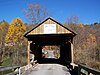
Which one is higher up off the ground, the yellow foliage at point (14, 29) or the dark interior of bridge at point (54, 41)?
the yellow foliage at point (14, 29)

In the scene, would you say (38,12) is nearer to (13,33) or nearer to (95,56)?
(13,33)

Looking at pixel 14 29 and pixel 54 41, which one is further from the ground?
pixel 14 29

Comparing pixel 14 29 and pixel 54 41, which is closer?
pixel 54 41

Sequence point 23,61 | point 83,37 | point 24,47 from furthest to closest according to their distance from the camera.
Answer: point 83,37 → point 24,47 → point 23,61

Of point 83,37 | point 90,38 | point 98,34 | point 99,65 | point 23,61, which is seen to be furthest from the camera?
point 98,34

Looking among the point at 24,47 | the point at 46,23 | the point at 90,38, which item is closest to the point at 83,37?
the point at 90,38

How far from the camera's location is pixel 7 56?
32.6m

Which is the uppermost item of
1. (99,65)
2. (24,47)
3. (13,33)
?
(13,33)

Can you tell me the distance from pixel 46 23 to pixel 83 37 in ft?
114

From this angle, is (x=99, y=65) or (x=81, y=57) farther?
(x=81, y=57)

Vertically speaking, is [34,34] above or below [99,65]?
above

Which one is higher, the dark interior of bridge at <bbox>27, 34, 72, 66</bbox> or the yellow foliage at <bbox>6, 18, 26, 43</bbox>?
the yellow foliage at <bbox>6, 18, 26, 43</bbox>

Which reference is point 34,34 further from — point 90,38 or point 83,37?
point 90,38

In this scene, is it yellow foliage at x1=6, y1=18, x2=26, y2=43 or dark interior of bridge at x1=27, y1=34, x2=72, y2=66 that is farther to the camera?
yellow foliage at x1=6, y1=18, x2=26, y2=43
